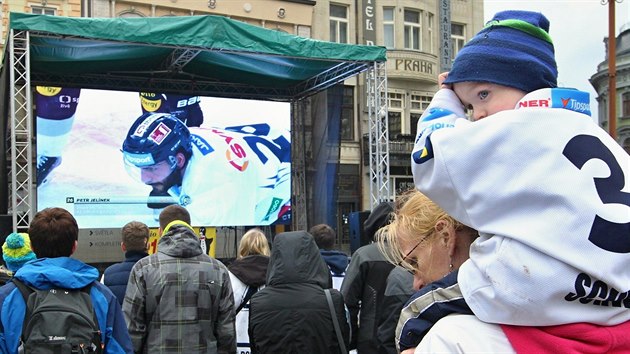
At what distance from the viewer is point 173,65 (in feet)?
45.9

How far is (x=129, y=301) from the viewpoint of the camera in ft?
12.6

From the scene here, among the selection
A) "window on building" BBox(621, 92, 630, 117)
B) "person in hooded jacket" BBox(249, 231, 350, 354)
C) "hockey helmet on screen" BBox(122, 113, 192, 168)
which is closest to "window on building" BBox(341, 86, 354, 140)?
"hockey helmet on screen" BBox(122, 113, 192, 168)

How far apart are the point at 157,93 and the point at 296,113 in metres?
3.85

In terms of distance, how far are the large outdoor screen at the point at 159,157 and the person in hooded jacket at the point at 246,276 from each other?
9.57 metres

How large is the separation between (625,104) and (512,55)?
47.2 meters

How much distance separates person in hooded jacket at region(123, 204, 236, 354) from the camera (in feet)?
12.5

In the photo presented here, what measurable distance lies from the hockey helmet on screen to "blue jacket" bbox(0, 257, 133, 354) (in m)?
11.1

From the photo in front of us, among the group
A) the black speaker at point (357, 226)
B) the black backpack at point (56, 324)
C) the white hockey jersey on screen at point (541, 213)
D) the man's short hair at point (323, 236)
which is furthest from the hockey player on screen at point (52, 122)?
the white hockey jersey on screen at point (541, 213)

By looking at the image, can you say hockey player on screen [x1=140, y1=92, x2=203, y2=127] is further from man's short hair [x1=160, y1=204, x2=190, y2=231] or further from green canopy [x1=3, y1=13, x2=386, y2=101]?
man's short hair [x1=160, y1=204, x2=190, y2=231]

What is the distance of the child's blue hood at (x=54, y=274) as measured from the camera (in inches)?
118

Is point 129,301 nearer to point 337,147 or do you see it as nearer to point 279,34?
point 279,34

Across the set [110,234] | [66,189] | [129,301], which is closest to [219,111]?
[66,189]

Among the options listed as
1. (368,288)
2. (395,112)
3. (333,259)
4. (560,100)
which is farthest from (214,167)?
(560,100)

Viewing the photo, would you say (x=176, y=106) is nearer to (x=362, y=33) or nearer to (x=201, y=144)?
(x=201, y=144)
